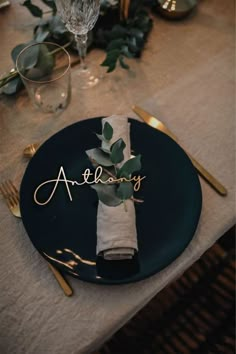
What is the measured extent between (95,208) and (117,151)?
9 cm

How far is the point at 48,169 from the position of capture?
0.49 meters

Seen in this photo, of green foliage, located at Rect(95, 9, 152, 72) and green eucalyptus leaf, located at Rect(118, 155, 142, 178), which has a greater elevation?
green foliage, located at Rect(95, 9, 152, 72)

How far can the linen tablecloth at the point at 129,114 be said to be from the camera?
420 millimetres

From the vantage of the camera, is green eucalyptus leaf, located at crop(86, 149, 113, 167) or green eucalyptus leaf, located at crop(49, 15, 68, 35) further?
green eucalyptus leaf, located at crop(49, 15, 68, 35)

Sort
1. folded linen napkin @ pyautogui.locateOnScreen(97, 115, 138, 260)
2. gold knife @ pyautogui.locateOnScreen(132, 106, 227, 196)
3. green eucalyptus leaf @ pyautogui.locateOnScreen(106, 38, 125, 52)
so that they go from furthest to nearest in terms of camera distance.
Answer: green eucalyptus leaf @ pyautogui.locateOnScreen(106, 38, 125, 52)
gold knife @ pyautogui.locateOnScreen(132, 106, 227, 196)
folded linen napkin @ pyautogui.locateOnScreen(97, 115, 138, 260)

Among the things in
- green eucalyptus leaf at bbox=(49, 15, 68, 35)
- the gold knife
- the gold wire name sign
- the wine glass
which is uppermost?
the wine glass

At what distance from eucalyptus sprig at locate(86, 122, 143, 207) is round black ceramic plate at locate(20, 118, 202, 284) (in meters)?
0.04

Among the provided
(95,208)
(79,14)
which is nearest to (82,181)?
(95,208)

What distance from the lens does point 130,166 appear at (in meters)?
0.44

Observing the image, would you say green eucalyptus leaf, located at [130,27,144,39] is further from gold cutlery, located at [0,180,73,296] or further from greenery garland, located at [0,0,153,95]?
gold cutlery, located at [0,180,73,296]

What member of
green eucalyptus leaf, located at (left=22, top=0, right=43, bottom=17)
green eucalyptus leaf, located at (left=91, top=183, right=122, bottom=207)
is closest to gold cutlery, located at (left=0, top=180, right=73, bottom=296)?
green eucalyptus leaf, located at (left=91, top=183, right=122, bottom=207)

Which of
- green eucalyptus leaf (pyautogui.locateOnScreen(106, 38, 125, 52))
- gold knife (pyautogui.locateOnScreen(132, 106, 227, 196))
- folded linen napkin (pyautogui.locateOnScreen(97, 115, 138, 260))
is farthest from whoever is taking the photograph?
green eucalyptus leaf (pyautogui.locateOnScreen(106, 38, 125, 52))

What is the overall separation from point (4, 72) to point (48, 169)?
0.25 meters

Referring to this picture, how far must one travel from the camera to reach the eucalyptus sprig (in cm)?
43
